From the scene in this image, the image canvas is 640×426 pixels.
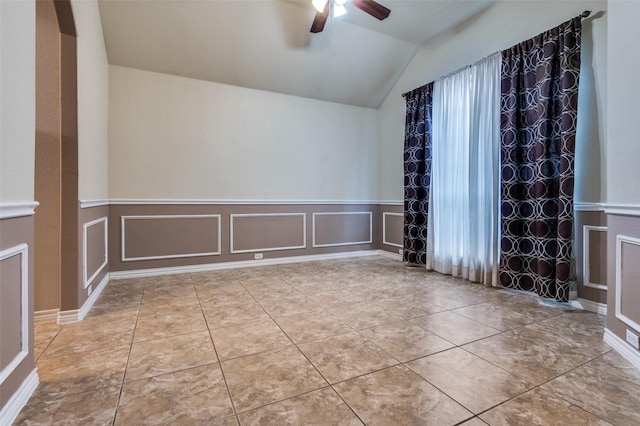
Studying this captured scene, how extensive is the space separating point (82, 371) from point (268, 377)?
1062 mm

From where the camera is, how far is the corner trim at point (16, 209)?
4.07 ft

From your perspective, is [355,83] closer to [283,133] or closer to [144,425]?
[283,133]

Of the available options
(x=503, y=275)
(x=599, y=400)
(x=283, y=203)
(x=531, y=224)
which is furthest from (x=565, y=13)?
(x=283, y=203)

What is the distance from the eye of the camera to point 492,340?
2039mm

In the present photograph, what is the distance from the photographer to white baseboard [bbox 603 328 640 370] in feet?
5.58

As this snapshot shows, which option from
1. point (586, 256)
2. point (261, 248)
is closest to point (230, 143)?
point (261, 248)

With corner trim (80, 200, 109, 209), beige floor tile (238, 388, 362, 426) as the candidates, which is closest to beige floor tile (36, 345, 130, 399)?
beige floor tile (238, 388, 362, 426)

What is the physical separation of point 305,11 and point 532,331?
13.3 feet

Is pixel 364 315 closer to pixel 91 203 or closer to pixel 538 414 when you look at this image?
pixel 538 414

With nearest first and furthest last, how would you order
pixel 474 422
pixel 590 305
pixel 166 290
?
pixel 474 422
pixel 590 305
pixel 166 290

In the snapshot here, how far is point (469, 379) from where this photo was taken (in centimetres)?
158

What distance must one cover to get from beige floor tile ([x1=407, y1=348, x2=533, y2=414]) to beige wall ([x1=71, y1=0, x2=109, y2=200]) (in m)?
2.86

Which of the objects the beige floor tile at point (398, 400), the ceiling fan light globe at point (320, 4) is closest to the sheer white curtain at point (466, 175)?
the ceiling fan light globe at point (320, 4)

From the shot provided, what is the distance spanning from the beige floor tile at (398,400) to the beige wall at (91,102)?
253cm
